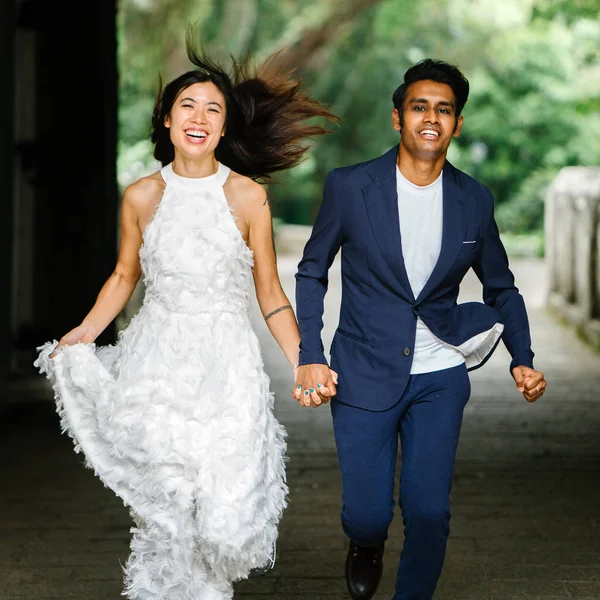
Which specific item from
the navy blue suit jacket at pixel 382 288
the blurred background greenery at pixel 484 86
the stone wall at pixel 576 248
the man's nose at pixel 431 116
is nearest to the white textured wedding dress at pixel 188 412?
the navy blue suit jacket at pixel 382 288

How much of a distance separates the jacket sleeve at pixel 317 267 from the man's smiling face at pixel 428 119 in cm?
34

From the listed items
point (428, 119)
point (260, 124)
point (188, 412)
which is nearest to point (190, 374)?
point (188, 412)

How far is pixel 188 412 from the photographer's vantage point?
4.56 m

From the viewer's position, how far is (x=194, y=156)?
4.70m

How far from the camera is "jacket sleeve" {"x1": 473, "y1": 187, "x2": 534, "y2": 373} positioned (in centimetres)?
473

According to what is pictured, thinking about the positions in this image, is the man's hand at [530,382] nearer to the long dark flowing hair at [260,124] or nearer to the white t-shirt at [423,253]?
the white t-shirt at [423,253]

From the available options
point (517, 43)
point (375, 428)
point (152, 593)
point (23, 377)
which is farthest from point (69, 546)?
point (517, 43)

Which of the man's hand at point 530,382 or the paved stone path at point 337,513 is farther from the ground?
the man's hand at point 530,382

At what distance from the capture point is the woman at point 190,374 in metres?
4.49

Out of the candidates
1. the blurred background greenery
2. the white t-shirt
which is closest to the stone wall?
the white t-shirt

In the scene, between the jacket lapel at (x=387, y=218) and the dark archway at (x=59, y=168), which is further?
the dark archway at (x=59, y=168)

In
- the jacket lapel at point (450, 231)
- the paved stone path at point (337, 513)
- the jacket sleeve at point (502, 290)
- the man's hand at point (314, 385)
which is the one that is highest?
Answer: the jacket lapel at point (450, 231)

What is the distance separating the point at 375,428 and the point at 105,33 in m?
7.18

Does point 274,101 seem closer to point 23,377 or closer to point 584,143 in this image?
point 23,377
